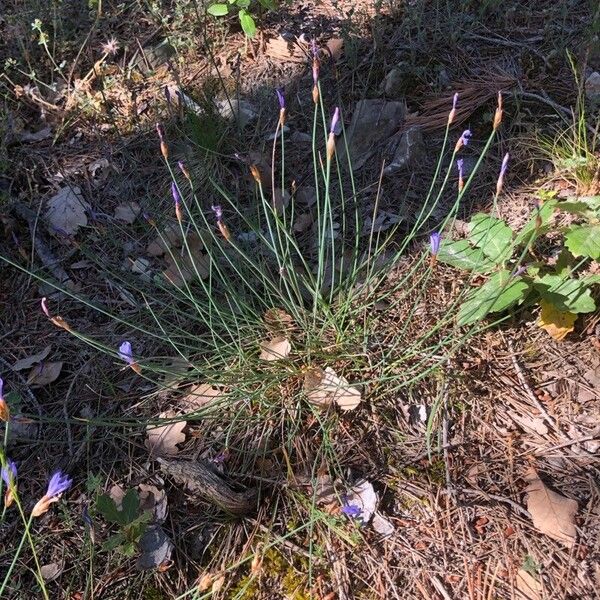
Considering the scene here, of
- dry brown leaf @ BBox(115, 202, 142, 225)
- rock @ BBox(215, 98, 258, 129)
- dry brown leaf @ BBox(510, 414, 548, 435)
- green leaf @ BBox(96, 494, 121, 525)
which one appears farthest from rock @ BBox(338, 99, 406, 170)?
green leaf @ BBox(96, 494, 121, 525)

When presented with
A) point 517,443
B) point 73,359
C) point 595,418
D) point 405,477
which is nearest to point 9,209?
→ point 73,359

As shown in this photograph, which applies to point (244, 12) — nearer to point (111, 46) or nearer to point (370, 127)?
point (111, 46)

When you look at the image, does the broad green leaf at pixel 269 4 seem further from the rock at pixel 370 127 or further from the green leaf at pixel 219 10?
the rock at pixel 370 127

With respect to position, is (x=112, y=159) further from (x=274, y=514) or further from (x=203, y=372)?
(x=274, y=514)

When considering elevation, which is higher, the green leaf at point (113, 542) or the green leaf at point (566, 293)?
the green leaf at point (566, 293)

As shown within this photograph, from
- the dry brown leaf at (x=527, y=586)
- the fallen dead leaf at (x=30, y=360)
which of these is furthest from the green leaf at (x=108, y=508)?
the dry brown leaf at (x=527, y=586)

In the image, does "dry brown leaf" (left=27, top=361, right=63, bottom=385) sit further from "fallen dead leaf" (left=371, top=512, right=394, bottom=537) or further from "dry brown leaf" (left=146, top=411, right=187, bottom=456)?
"fallen dead leaf" (left=371, top=512, right=394, bottom=537)
